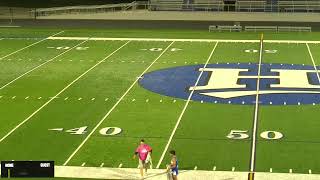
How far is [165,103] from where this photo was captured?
2709cm

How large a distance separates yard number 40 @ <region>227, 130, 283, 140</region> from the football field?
33mm

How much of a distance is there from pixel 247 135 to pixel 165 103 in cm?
518

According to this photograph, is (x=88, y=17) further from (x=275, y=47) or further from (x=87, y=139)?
(x=87, y=139)

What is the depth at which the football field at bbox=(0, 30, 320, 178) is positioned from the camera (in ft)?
69.0

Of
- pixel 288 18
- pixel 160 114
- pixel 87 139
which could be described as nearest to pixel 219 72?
pixel 160 114

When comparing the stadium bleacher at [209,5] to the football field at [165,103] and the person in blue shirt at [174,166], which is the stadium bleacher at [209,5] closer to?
the football field at [165,103]

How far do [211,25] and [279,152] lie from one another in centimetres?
2944

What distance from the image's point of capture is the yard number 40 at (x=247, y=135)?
22.5 meters

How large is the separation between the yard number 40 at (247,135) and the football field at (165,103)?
33 mm

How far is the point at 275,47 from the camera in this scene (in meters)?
39.8
